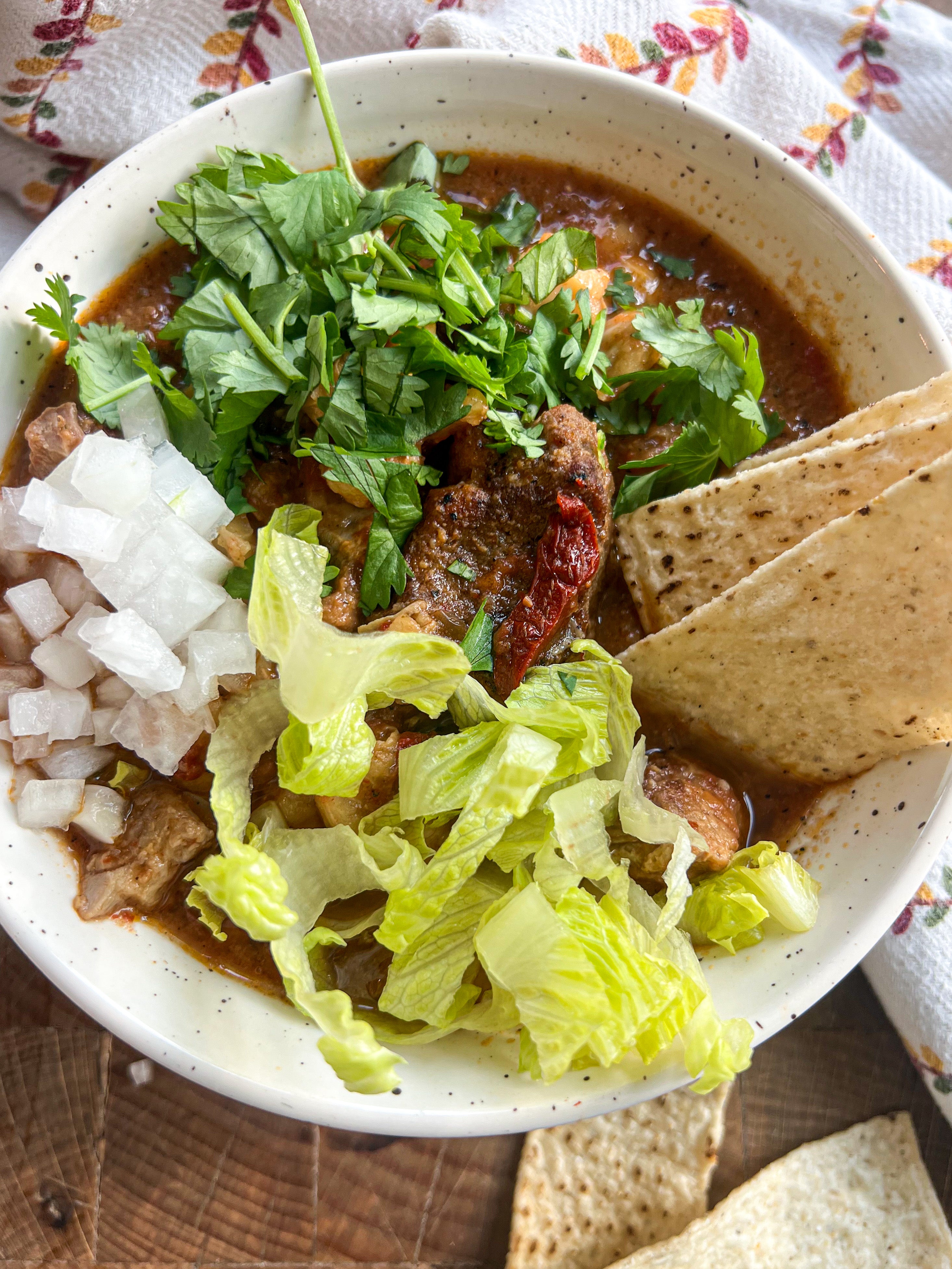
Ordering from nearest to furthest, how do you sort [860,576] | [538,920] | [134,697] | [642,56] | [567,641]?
[538,920]
[860,576]
[134,697]
[567,641]
[642,56]

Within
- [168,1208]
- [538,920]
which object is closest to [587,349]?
[538,920]

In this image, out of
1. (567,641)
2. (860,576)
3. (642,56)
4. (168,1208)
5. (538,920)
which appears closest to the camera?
(538,920)

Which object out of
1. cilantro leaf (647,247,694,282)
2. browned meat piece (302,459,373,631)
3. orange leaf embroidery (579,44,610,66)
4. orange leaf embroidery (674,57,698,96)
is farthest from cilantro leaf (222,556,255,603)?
orange leaf embroidery (674,57,698,96)

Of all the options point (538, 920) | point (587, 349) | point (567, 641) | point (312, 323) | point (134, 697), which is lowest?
point (134, 697)

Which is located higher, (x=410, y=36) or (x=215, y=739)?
(x=410, y=36)

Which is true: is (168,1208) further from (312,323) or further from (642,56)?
(642,56)

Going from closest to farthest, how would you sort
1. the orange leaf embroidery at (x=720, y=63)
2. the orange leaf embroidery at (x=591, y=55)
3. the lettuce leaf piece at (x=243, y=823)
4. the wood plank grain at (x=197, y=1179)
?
the lettuce leaf piece at (x=243, y=823) → the wood plank grain at (x=197, y=1179) → the orange leaf embroidery at (x=591, y=55) → the orange leaf embroidery at (x=720, y=63)

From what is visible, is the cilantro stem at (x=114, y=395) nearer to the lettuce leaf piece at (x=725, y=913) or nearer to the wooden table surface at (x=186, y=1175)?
→ the wooden table surface at (x=186, y=1175)

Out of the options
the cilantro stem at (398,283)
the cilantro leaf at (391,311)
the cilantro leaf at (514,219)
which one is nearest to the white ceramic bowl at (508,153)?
the cilantro leaf at (514,219)
